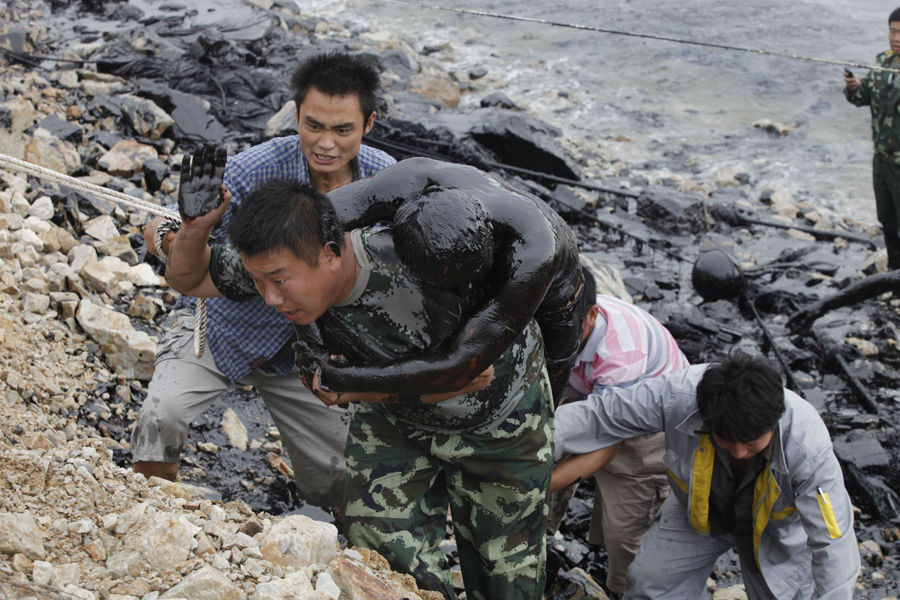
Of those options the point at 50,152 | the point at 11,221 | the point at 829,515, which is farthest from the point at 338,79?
the point at 50,152

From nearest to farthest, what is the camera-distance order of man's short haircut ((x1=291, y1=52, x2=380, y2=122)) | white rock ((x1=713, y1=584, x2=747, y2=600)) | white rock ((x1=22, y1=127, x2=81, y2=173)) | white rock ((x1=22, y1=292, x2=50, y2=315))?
man's short haircut ((x1=291, y1=52, x2=380, y2=122))
white rock ((x1=713, y1=584, x2=747, y2=600))
white rock ((x1=22, y1=292, x2=50, y2=315))
white rock ((x1=22, y1=127, x2=81, y2=173))

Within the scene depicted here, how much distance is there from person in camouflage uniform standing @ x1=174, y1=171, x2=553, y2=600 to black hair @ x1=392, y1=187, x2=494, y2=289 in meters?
0.17

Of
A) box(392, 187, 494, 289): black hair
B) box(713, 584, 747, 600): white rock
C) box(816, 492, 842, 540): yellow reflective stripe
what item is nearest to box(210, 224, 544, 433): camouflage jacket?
box(392, 187, 494, 289): black hair

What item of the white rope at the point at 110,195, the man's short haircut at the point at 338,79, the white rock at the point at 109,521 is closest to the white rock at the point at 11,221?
the white rope at the point at 110,195

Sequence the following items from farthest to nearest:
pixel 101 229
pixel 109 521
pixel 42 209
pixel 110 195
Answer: pixel 101 229 → pixel 42 209 → pixel 110 195 → pixel 109 521

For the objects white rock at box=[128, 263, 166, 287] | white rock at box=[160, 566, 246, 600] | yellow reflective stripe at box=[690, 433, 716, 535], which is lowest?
white rock at box=[128, 263, 166, 287]

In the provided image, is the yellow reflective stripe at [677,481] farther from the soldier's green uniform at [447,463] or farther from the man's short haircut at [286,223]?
the man's short haircut at [286,223]

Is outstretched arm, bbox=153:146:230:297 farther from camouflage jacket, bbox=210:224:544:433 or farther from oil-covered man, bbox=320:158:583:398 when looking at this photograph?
oil-covered man, bbox=320:158:583:398

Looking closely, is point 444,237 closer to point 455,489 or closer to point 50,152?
point 455,489

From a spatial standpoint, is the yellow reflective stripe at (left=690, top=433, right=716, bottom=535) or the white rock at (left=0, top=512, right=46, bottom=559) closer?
the white rock at (left=0, top=512, right=46, bottom=559)

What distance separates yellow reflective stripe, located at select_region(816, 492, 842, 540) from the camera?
10.1 ft

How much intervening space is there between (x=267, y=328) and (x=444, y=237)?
1.38 m

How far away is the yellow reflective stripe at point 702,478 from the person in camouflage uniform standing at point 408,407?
73 centimetres

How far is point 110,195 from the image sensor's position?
334cm
